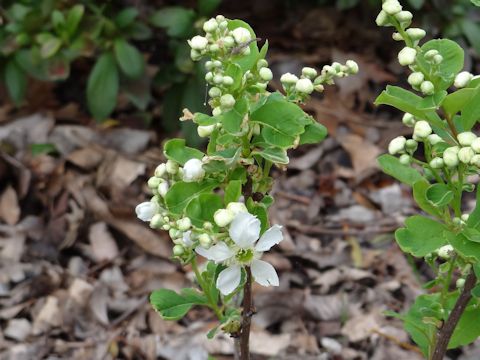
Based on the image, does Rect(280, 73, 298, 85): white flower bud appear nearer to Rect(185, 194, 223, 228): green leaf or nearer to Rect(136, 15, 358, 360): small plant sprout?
Result: Rect(136, 15, 358, 360): small plant sprout

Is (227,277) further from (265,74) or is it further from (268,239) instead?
(265,74)

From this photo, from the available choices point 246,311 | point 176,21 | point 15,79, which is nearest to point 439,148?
point 246,311

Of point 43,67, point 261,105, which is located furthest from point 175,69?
point 261,105

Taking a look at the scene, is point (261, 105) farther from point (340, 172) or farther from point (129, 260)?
point (340, 172)

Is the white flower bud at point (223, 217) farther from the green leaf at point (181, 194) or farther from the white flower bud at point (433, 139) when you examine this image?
the white flower bud at point (433, 139)

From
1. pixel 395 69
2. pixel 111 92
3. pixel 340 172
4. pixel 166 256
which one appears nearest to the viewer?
pixel 166 256

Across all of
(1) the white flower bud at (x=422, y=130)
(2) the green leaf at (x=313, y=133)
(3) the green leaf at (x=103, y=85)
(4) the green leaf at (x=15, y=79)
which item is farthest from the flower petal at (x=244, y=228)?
(4) the green leaf at (x=15, y=79)
